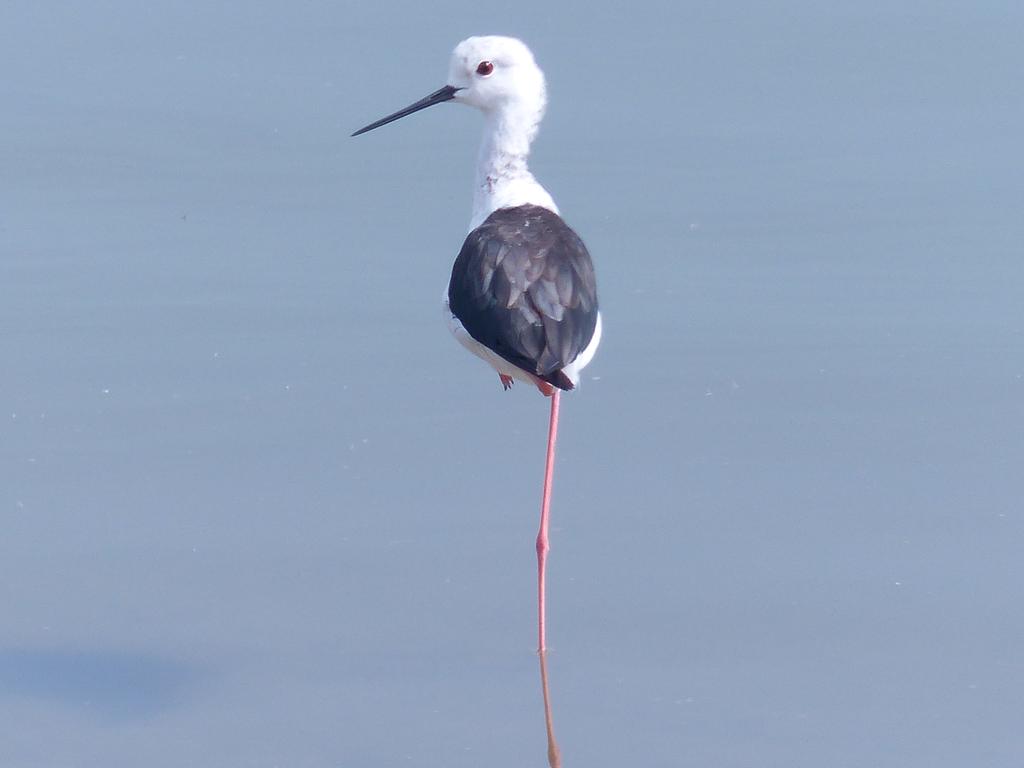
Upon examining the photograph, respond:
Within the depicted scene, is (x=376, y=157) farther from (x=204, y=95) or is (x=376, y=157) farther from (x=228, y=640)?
(x=228, y=640)

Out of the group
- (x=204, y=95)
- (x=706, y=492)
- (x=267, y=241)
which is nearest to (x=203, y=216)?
(x=267, y=241)

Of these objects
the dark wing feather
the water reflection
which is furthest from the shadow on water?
the dark wing feather

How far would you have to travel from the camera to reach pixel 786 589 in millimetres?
4355

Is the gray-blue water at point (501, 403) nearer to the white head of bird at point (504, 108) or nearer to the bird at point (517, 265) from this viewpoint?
the bird at point (517, 265)

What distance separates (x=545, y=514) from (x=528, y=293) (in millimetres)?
518

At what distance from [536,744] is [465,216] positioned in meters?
2.44

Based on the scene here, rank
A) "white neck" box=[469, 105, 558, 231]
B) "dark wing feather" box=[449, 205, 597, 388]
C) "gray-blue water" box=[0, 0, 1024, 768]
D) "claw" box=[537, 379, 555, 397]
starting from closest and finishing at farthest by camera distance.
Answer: "gray-blue water" box=[0, 0, 1024, 768] → "dark wing feather" box=[449, 205, 597, 388] → "claw" box=[537, 379, 555, 397] → "white neck" box=[469, 105, 558, 231]

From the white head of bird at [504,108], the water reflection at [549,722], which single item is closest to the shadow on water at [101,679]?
the water reflection at [549,722]

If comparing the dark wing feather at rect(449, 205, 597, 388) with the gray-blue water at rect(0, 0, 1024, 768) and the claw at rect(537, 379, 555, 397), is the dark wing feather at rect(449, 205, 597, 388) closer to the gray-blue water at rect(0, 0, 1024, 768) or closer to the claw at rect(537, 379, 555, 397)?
the claw at rect(537, 379, 555, 397)

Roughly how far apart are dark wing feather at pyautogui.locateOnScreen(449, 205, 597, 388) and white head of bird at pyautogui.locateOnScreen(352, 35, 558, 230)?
0.88 feet

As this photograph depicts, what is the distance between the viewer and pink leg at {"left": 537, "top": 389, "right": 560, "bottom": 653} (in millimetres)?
4354

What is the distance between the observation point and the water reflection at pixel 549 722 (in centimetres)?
388

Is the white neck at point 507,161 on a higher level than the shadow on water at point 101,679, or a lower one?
higher

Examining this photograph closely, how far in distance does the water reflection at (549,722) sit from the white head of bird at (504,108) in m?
1.27
